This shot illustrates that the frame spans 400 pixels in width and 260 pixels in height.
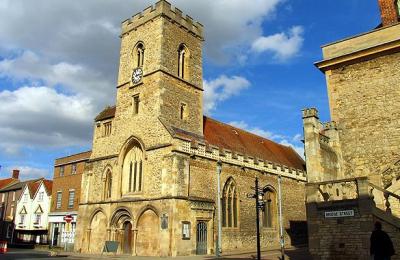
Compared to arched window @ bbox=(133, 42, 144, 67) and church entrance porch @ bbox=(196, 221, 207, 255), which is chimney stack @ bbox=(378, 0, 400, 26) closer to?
church entrance porch @ bbox=(196, 221, 207, 255)

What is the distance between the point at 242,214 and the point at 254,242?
8.08 ft

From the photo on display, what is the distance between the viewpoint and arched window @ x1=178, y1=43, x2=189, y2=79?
2928 centimetres

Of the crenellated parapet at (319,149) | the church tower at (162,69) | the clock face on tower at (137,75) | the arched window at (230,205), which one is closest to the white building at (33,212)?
the church tower at (162,69)

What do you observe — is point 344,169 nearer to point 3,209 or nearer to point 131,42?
point 131,42

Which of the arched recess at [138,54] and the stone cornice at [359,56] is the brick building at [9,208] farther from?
the stone cornice at [359,56]

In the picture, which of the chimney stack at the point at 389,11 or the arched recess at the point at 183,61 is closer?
the chimney stack at the point at 389,11

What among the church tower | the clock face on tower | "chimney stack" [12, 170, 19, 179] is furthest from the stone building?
"chimney stack" [12, 170, 19, 179]

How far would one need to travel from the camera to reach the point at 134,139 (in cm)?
2662

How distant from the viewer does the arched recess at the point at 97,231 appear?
26.6 m

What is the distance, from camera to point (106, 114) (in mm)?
30984

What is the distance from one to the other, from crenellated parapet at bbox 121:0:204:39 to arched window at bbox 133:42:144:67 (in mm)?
1675

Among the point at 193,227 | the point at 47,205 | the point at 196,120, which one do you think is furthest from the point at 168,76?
the point at 47,205

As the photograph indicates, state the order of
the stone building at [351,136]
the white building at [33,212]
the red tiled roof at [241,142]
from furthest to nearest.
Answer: the white building at [33,212], the red tiled roof at [241,142], the stone building at [351,136]

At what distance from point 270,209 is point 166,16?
57.2 ft
